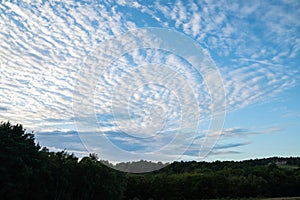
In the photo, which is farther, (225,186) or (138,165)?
(225,186)

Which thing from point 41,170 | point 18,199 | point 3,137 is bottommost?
point 18,199

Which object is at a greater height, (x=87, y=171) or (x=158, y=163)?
(x=87, y=171)

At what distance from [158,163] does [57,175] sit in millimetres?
32105

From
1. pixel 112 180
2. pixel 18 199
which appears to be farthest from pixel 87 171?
pixel 18 199

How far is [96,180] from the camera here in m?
47.4

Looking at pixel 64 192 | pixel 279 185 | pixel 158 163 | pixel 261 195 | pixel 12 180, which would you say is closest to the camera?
pixel 158 163

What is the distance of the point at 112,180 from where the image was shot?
4859 cm

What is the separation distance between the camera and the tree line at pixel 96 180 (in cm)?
3519

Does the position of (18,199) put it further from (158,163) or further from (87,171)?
(158,163)

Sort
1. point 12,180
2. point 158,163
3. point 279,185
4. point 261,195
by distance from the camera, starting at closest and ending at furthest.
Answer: point 158,163 → point 12,180 → point 261,195 → point 279,185

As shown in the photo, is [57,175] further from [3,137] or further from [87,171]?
[3,137]

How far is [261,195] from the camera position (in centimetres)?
7300

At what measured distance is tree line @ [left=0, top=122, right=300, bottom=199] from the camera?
3519 centimetres

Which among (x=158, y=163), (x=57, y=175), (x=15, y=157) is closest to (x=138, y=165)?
(x=158, y=163)
